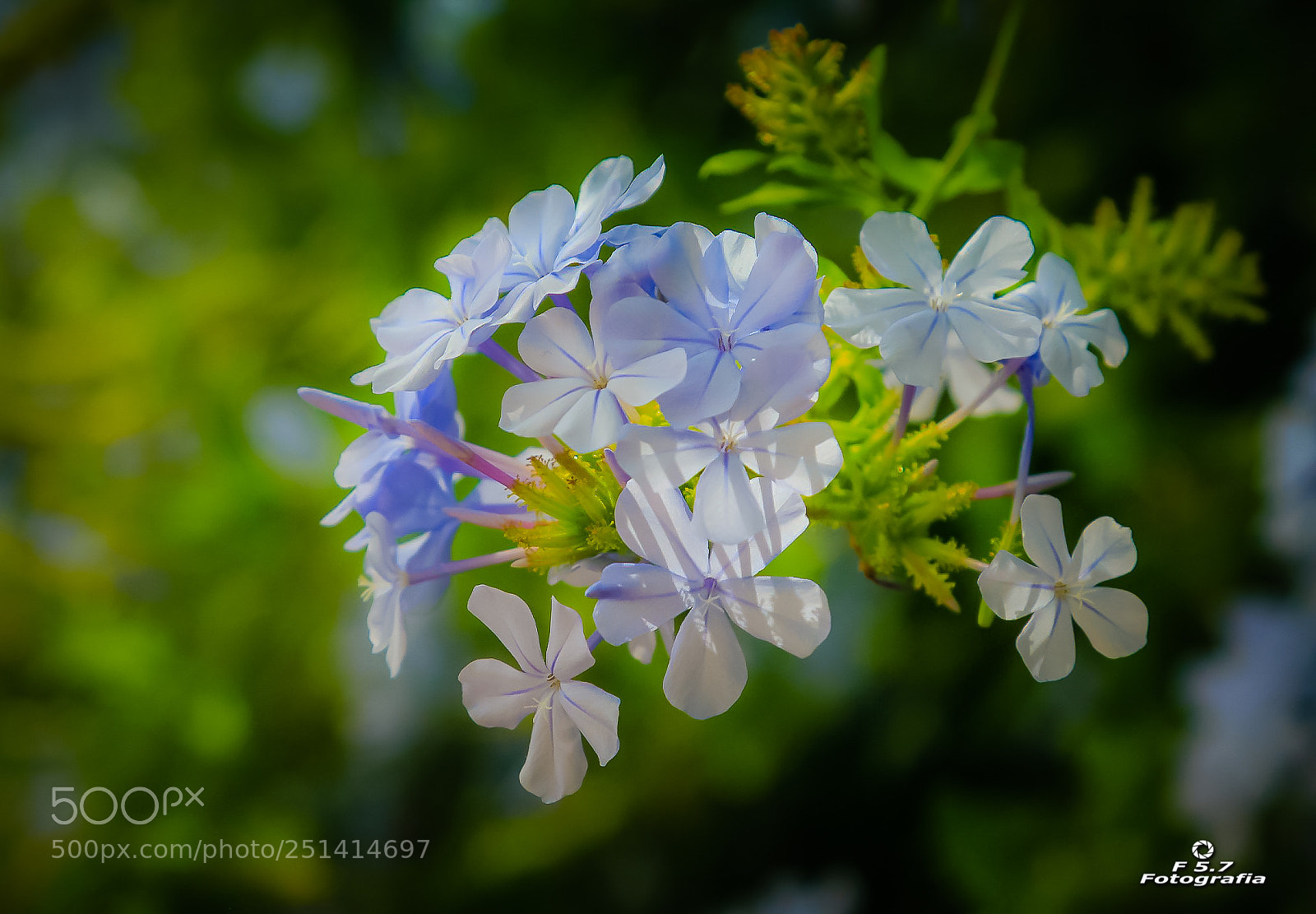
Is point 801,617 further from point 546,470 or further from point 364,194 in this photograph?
point 364,194

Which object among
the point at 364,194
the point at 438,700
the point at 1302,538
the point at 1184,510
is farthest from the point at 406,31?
the point at 1302,538

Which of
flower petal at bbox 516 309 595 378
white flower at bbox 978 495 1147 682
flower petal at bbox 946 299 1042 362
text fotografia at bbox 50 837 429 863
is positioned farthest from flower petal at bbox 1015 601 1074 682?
text fotografia at bbox 50 837 429 863

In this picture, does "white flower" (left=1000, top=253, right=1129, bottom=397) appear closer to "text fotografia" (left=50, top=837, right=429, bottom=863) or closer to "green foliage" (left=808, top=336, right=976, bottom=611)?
"green foliage" (left=808, top=336, right=976, bottom=611)

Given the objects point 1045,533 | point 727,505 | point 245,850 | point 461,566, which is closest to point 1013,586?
point 1045,533

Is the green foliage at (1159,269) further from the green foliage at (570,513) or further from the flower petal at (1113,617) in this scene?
the green foliage at (570,513)

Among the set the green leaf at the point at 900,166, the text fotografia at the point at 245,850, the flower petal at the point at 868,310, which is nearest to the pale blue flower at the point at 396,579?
the flower petal at the point at 868,310

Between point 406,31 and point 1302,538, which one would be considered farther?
point 406,31

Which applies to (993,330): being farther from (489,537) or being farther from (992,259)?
(489,537)
